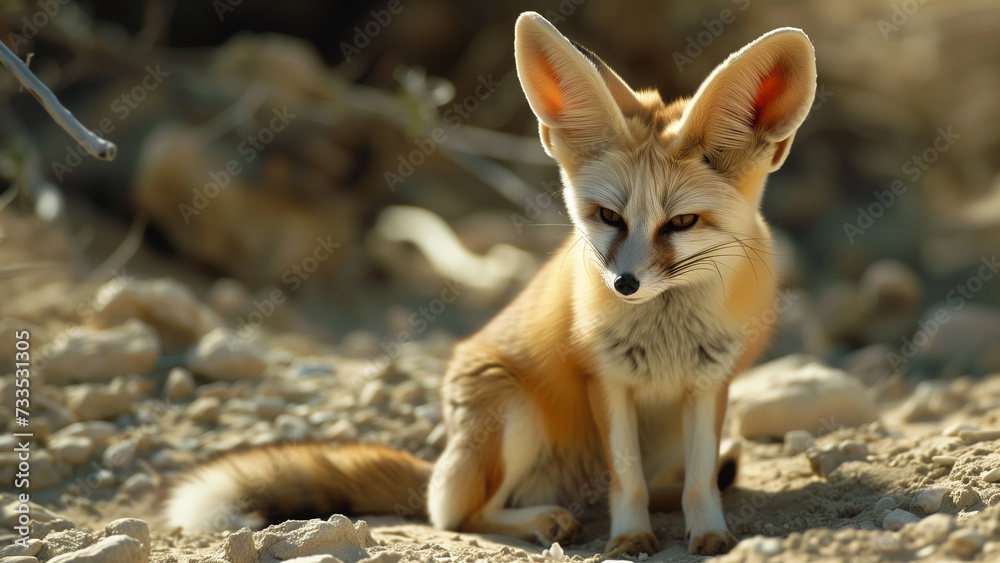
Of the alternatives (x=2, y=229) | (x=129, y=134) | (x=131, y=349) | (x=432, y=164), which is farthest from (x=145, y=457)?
(x=432, y=164)

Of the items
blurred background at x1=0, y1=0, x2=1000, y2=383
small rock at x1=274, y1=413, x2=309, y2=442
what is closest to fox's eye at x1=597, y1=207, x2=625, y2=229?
small rock at x1=274, y1=413, x2=309, y2=442

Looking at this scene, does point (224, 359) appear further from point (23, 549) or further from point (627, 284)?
point (627, 284)

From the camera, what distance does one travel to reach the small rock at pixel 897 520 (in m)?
2.60

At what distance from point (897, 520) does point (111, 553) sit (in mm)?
2433

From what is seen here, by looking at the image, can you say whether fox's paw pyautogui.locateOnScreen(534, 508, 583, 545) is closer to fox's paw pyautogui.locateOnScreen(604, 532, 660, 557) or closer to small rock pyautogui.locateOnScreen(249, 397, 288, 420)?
fox's paw pyautogui.locateOnScreen(604, 532, 660, 557)

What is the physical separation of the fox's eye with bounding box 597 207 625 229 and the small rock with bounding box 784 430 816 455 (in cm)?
176

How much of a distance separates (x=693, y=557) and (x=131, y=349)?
336 cm

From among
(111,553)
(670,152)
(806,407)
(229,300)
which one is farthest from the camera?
(229,300)

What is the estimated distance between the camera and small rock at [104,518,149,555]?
104 inches

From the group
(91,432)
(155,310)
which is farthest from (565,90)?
(155,310)

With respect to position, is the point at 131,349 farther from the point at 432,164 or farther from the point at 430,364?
the point at 432,164

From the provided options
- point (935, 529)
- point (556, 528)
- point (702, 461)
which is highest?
point (935, 529)

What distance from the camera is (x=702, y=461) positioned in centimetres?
301

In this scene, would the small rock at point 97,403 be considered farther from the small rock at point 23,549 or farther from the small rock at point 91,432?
the small rock at point 23,549
